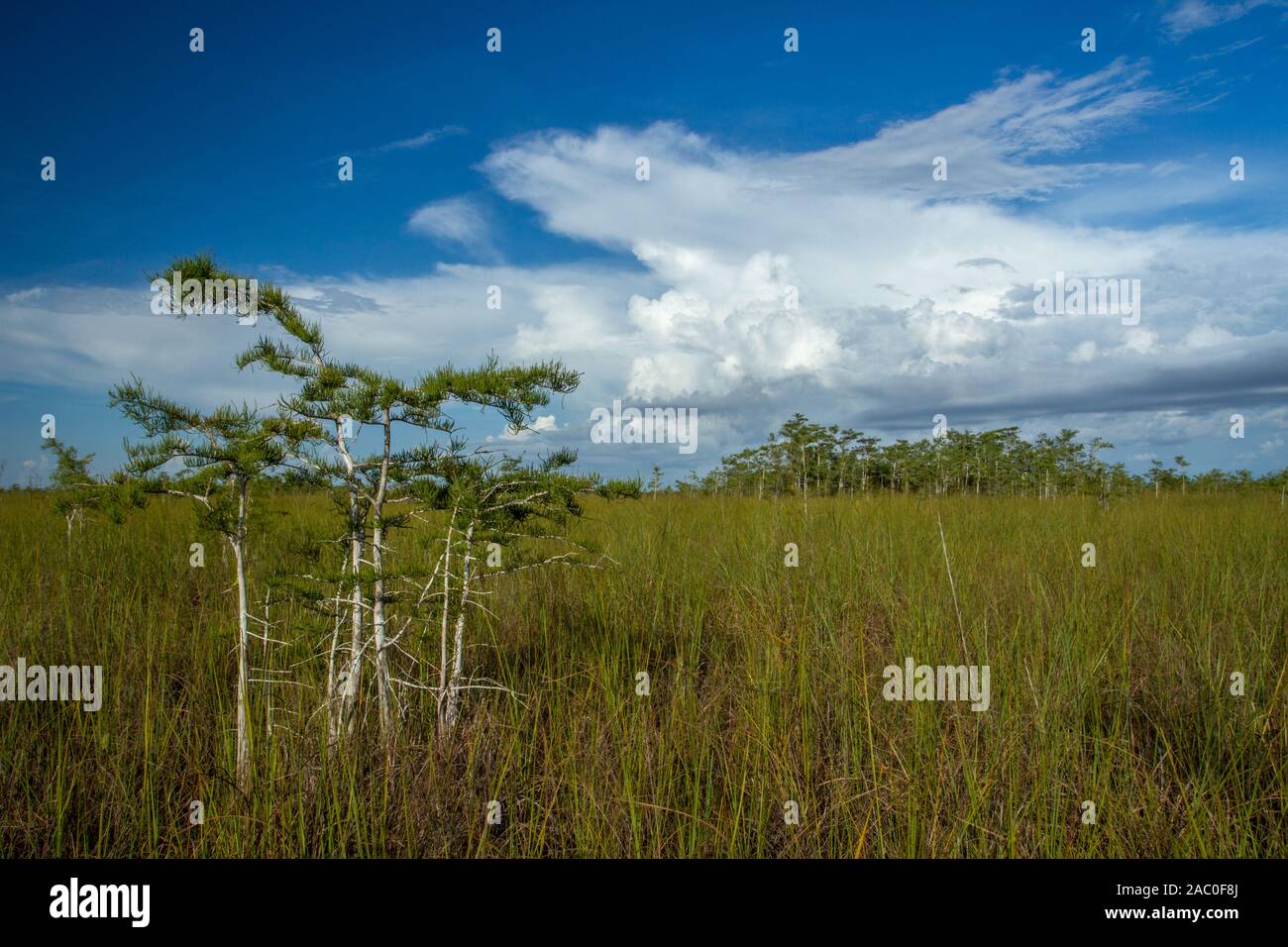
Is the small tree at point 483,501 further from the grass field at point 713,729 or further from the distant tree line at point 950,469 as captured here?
the distant tree line at point 950,469

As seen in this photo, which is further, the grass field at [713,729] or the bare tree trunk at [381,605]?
the bare tree trunk at [381,605]

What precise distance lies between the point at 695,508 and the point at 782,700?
240 inches

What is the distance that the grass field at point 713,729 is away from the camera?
2973 millimetres

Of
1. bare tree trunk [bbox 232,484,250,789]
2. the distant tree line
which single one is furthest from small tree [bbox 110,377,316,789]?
the distant tree line

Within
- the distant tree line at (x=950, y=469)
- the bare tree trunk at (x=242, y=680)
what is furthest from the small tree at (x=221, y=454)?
the distant tree line at (x=950, y=469)

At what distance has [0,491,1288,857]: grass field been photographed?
9.75ft

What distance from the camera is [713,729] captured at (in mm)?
3594

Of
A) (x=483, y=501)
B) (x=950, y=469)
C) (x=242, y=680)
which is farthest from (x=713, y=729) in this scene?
(x=950, y=469)

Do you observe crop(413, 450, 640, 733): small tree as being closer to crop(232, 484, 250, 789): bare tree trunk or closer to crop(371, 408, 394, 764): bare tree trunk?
crop(371, 408, 394, 764): bare tree trunk

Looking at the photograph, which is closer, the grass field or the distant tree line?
the grass field

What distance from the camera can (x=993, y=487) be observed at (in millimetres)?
14812
